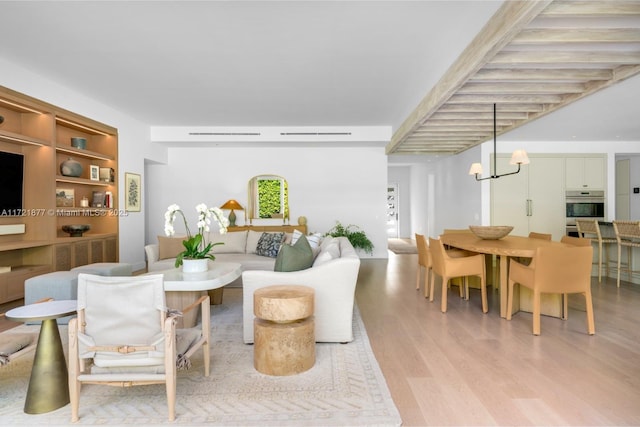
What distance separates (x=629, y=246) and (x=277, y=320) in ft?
19.3

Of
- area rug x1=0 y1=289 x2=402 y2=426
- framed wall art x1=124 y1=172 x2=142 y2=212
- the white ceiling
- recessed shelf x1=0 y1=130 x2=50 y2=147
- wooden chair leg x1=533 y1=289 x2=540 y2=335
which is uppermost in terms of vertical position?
the white ceiling

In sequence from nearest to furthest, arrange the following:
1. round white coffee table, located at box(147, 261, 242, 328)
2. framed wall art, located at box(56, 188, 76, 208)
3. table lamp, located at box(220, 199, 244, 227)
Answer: round white coffee table, located at box(147, 261, 242, 328) < framed wall art, located at box(56, 188, 76, 208) < table lamp, located at box(220, 199, 244, 227)

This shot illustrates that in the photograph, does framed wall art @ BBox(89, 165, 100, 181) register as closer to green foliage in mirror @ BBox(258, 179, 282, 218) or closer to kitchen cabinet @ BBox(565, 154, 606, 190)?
green foliage in mirror @ BBox(258, 179, 282, 218)

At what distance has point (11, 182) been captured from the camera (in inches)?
181

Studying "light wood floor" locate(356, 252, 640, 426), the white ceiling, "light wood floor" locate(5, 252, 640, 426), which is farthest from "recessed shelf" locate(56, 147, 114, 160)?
"light wood floor" locate(356, 252, 640, 426)

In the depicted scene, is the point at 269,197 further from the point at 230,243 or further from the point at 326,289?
the point at 326,289

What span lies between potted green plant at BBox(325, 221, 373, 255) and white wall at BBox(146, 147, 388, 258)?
138 mm

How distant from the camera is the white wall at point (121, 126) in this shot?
445 cm

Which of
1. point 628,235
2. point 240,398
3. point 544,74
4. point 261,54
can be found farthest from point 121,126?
point 628,235

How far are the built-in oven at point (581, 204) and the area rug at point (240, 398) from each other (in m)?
6.32

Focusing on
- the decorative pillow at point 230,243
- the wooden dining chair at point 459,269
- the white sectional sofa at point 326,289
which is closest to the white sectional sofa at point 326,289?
the white sectional sofa at point 326,289

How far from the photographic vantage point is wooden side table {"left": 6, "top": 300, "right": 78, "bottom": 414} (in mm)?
2053

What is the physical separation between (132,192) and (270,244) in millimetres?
3360

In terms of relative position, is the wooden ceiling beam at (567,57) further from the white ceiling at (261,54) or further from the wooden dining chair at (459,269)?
the wooden dining chair at (459,269)
